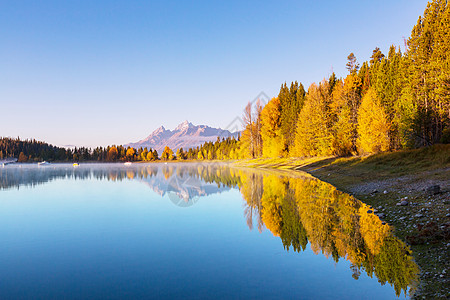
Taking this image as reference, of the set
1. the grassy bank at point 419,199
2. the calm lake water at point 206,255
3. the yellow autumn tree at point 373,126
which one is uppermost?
the yellow autumn tree at point 373,126

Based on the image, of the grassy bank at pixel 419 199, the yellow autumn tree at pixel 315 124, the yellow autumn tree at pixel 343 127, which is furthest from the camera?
the yellow autumn tree at pixel 315 124

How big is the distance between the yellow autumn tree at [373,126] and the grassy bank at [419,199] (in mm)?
3013

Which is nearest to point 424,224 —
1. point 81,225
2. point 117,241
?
point 117,241

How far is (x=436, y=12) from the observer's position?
34438mm

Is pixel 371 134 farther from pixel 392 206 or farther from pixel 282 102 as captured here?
pixel 282 102

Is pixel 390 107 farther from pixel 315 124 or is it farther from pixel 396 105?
pixel 315 124

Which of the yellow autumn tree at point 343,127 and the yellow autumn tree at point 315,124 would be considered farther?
the yellow autumn tree at point 315,124

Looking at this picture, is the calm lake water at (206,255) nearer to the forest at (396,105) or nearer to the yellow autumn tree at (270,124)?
the forest at (396,105)

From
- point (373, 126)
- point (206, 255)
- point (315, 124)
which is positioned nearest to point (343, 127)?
point (315, 124)

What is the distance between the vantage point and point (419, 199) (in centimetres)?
1529

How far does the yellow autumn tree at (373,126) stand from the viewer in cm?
3825

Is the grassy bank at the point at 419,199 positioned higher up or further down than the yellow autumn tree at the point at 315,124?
further down

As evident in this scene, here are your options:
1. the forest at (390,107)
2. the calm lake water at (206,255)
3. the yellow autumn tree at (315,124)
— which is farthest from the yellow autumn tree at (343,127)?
the calm lake water at (206,255)

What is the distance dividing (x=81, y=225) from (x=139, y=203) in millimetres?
7529
